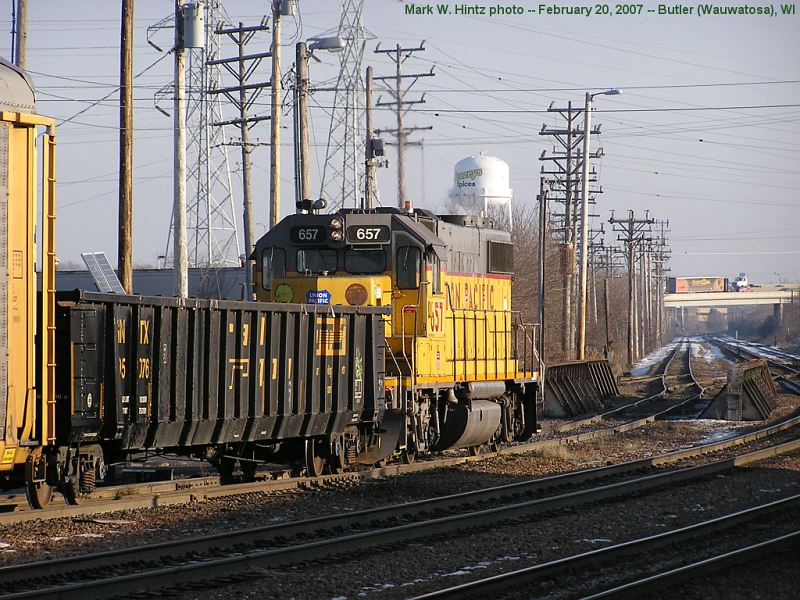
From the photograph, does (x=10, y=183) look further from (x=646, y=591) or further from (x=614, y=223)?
(x=614, y=223)

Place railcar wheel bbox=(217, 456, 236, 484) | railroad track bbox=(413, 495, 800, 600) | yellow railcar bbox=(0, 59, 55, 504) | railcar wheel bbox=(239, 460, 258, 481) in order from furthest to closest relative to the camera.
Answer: railcar wheel bbox=(239, 460, 258, 481) → railcar wheel bbox=(217, 456, 236, 484) → yellow railcar bbox=(0, 59, 55, 504) → railroad track bbox=(413, 495, 800, 600)

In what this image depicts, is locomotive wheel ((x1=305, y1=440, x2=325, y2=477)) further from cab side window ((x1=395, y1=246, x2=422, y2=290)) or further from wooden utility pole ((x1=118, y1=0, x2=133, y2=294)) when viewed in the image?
wooden utility pole ((x1=118, y1=0, x2=133, y2=294))

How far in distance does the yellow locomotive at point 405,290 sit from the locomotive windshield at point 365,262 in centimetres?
2

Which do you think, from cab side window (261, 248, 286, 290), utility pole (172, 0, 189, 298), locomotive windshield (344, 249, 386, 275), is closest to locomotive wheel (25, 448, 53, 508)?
cab side window (261, 248, 286, 290)

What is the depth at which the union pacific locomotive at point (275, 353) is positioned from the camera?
10.9m

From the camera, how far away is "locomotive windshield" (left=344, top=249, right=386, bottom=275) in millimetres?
17609

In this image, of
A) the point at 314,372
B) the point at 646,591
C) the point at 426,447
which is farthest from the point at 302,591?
the point at 426,447

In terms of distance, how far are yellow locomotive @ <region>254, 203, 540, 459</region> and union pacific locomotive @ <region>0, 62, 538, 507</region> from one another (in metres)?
0.03

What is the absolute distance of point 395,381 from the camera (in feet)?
56.3

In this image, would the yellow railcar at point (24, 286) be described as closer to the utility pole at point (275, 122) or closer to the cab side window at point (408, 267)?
the cab side window at point (408, 267)

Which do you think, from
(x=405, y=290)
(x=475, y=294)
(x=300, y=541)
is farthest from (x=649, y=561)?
(x=475, y=294)

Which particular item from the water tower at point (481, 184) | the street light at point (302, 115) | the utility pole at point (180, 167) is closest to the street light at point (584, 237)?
the street light at point (302, 115)

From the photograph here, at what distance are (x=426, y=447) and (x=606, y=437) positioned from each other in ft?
24.0

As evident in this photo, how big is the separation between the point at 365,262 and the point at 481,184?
66.2m
